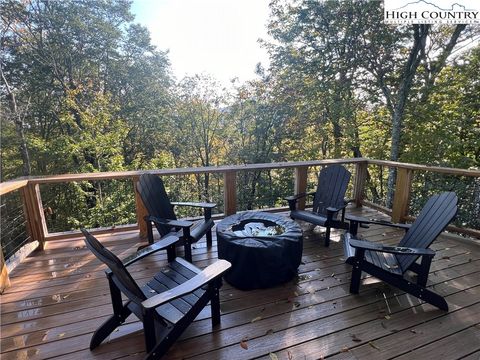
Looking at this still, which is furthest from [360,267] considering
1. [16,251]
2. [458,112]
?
[458,112]

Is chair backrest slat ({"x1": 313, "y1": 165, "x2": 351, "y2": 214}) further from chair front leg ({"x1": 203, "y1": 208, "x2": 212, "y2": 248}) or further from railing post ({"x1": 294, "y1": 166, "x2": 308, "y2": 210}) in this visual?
chair front leg ({"x1": 203, "y1": 208, "x2": 212, "y2": 248})

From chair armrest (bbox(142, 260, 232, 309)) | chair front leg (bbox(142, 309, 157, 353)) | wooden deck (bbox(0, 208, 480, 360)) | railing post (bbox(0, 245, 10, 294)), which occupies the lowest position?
wooden deck (bbox(0, 208, 480, 360))

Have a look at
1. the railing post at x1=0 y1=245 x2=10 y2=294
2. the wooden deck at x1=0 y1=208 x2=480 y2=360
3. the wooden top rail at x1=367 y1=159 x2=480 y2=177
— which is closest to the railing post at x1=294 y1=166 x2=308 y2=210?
the wooden top rail at x1=367 y1=159 x2=480 y2=177

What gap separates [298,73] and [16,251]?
25.4 feet

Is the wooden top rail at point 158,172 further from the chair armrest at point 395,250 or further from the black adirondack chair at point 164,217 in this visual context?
the chair armrest at point 395,250

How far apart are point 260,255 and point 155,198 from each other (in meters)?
1.39

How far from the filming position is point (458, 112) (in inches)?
250

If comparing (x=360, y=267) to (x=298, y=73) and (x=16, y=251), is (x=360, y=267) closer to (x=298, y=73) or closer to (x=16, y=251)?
(x=16, y=251)

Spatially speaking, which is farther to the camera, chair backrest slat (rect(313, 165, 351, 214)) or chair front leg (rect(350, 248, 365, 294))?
chair backrest slat (rect(313, 165, 351, 214))

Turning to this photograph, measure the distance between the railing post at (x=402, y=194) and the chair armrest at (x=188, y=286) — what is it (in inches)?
123

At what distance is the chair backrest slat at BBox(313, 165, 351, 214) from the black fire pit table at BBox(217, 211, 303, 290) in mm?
1126

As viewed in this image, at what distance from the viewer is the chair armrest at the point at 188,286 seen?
1326 millimetres

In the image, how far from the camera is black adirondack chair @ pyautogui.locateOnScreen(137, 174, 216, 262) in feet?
→ 8.18

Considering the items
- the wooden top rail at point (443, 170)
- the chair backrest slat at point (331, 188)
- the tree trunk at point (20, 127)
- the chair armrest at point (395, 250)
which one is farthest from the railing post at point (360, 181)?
the tree trunk at point (20, 127)
